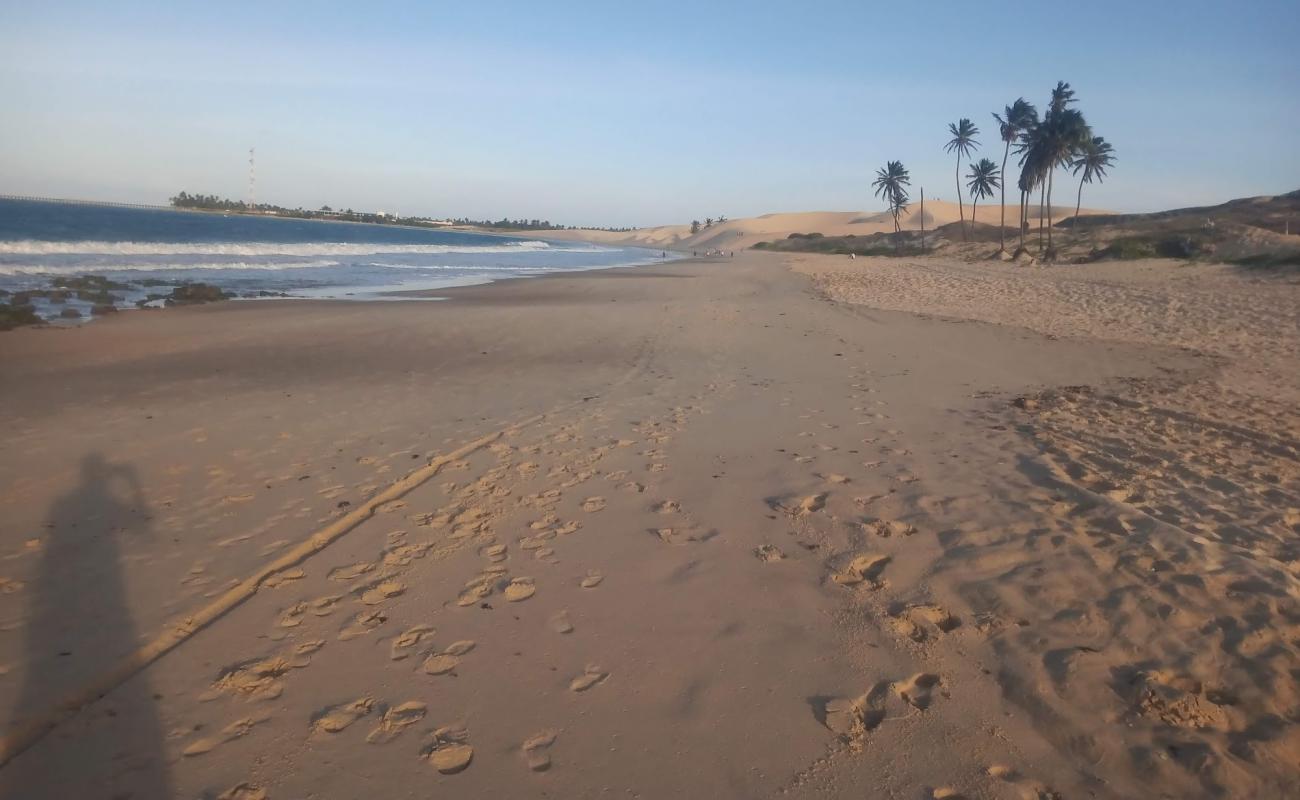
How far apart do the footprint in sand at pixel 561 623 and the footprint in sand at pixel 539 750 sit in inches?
28.4

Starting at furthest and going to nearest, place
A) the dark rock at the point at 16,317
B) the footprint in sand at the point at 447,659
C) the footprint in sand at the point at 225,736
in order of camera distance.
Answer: the dark rock at the point at 16,317 → the footprint in sand at the point at 447,659 → the footprint in sand at the point at 225,736

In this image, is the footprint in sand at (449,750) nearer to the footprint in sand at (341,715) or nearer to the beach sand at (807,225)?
the footprint in sand at (341,715)

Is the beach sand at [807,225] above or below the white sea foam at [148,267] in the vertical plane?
above

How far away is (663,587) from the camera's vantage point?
388 centimetres

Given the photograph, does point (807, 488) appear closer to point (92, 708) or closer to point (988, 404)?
point (988, 404)

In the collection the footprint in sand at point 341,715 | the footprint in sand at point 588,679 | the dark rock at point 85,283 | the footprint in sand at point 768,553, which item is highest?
the dark rock at point 85,283

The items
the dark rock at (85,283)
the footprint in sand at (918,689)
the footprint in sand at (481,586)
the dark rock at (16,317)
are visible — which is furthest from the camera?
the dark rock at (85,283)

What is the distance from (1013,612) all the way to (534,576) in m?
2.47

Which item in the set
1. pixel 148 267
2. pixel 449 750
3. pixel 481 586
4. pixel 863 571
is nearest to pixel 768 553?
pixel 863 571

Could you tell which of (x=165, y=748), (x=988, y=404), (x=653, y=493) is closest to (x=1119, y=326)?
(x=988, y=404)

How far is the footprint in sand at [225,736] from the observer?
8.80 ft

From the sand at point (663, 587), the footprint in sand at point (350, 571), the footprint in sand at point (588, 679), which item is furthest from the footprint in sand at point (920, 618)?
the footprint in sand at point (350, 571)

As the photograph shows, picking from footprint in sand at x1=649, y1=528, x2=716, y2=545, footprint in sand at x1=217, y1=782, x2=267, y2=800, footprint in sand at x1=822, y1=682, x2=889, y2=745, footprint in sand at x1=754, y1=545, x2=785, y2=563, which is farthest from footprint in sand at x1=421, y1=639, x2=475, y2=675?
footprint in sand at x1=754, y1=545, x2=785, y2=563

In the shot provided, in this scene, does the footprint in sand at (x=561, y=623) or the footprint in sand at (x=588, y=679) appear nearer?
the footprint in sand at (x=588, y=679)
